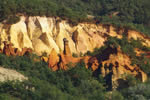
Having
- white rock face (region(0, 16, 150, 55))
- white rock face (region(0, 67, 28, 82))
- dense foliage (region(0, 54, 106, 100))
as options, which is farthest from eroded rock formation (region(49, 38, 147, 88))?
white rock face (region(0, 67, 28, 82))

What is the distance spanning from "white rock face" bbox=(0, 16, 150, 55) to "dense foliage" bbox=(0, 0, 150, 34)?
32.5 inches

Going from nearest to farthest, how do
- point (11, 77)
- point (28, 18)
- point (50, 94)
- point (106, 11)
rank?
point (50, 94) → point (11, 77) → point (28, 18) → point (106, 11)

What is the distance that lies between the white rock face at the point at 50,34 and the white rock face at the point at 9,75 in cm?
456

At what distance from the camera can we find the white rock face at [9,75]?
42.2 m

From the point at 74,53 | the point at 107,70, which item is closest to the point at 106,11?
the point at 74,53

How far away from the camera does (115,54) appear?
1874 inches

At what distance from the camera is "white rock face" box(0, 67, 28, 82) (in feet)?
138

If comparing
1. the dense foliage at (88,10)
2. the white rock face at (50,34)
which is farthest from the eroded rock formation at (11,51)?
the dense foliage at (88,10)

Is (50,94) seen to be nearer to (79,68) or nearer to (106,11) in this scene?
(79,68)

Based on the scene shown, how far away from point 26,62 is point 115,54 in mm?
8622

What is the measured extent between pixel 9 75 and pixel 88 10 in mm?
44173

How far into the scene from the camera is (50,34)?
172 ft

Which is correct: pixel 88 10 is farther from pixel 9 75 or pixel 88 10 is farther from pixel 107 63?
pixel 9 75

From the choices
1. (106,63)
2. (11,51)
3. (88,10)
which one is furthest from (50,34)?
(88,10)
